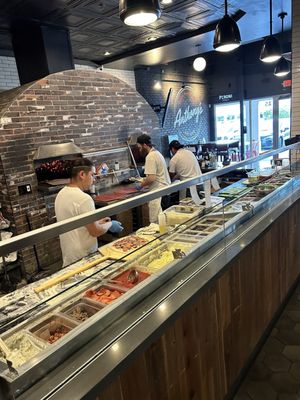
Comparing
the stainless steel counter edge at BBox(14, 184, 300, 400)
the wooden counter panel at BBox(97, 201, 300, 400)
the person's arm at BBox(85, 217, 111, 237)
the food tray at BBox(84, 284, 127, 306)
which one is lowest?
the wooden counter panel at BBox(97, 201, 300, 400)

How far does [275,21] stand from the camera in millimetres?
6094

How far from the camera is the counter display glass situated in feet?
3.64

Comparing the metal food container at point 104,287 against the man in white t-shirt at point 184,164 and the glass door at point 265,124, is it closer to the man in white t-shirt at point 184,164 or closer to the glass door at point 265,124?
the man in white t-shirt at point 184,164

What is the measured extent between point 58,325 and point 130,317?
0.31m

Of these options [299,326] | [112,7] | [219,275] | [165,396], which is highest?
[112,7]

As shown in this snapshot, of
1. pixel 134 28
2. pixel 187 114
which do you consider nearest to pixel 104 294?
pixel 134 28

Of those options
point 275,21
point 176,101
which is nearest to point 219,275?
point 275,21

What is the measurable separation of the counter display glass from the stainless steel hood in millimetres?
2621

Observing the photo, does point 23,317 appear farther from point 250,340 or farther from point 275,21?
point 275,21

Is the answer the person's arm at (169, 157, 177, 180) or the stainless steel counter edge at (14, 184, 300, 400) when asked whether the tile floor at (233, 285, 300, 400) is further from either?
the person's arm at (169, 157, 177, 180)

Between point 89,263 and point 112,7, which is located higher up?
point 112,7

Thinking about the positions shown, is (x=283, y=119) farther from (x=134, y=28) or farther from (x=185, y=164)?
(x=185, y=164)

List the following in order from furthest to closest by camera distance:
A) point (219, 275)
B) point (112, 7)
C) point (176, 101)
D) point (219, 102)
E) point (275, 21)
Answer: point (219, 102)
point (176, 101)
point (275, 21)
point (112, 7)
point (219, 275)

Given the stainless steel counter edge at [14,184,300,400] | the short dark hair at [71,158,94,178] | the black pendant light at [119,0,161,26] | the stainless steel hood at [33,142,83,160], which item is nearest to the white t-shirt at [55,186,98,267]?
the short dark hair at [71,158,94,178]
